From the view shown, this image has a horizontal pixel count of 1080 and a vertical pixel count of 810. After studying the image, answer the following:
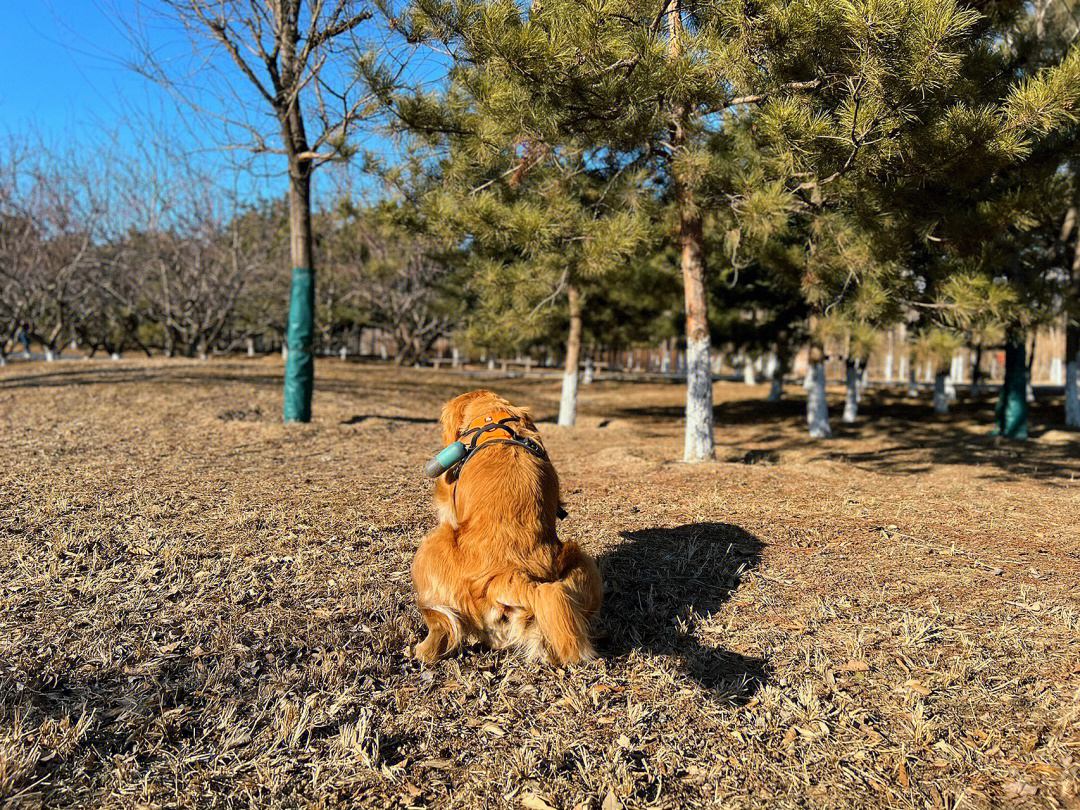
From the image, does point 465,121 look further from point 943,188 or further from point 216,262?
point 216,262

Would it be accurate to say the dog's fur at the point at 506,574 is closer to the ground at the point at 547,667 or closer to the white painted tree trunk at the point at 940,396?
the ground at the point at 547,667

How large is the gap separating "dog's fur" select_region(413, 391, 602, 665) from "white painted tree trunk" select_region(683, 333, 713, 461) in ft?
13.3

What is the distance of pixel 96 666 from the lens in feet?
8.81

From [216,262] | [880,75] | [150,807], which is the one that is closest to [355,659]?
[150,807]

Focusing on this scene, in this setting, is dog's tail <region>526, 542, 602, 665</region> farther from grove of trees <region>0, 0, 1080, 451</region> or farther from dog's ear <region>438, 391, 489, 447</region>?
grove of trees <region>0, 0, 1080, 451</region>

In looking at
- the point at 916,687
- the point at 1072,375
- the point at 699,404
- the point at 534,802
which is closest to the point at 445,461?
the point at 534,802

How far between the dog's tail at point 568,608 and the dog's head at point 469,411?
0.75 m

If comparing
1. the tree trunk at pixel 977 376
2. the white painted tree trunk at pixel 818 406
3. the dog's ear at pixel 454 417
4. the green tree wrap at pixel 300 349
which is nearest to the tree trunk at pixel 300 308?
the green tree wrap at pixel 300 349

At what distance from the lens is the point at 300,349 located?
27.1 feet

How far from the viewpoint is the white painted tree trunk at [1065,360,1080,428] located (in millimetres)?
12599

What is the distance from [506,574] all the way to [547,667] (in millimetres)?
474

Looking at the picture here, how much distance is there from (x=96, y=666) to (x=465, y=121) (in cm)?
544

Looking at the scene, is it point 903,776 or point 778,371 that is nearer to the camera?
point 903,776

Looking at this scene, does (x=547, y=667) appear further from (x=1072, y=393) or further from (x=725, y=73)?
(x=1072, y=393)
